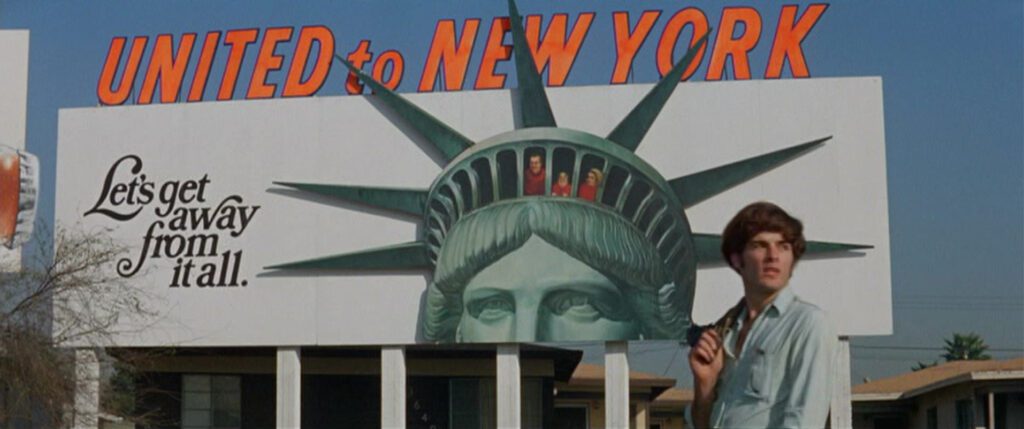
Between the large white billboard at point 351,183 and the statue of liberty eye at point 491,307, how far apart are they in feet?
2.29

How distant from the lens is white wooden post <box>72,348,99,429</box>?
36.7 meters

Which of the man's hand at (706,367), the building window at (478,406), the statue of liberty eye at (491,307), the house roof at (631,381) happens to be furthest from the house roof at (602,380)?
the man's hand at (706,367)

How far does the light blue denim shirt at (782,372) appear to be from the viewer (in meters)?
5.13

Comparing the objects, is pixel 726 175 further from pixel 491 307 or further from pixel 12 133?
pixel 12 133

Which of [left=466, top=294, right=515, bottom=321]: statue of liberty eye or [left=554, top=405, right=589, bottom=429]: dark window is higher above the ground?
[left=466, top=294, right=515, bottom=321]: statue of liberty eye

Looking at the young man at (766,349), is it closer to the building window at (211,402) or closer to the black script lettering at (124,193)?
the black script lettering at (124,193)

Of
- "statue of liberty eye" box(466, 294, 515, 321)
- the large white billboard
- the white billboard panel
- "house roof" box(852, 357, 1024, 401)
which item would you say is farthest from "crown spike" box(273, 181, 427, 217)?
"house roof" box(852, 357, 1024, 401)

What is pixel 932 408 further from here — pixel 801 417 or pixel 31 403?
pixel 801 417

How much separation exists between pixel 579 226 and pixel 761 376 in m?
30.3

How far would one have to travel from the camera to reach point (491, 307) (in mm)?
36312

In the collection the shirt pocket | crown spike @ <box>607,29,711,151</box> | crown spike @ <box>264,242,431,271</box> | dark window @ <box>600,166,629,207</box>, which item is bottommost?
the shirt pocket

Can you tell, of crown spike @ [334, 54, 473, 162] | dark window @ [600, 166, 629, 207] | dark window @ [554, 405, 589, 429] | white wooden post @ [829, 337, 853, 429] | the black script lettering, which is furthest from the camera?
dark window @ [554, 405, 589, 429]

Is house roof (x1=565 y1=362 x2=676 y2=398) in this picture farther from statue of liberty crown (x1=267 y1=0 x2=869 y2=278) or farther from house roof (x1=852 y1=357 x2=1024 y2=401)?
statue of liberty crown (x1=267 y1=0 x2=869 y2=278)

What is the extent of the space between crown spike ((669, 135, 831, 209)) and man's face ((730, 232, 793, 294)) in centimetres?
3053
